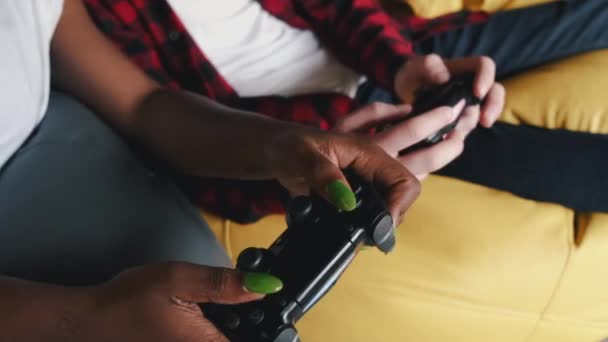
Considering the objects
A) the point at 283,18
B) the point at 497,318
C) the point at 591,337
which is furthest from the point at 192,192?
the point at 591,337

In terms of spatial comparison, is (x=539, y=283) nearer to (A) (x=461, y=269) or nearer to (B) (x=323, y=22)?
(A) (x=461, y=269)

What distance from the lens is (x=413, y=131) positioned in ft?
1.78

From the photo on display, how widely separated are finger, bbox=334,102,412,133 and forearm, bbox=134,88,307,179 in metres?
0.09

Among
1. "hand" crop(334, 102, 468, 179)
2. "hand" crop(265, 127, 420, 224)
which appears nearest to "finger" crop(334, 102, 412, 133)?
"hand" crop(334, 102, 468, 179)

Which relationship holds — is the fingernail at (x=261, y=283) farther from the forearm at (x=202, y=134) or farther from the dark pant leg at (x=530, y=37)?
the dark pant leg at (x=530, y=37)

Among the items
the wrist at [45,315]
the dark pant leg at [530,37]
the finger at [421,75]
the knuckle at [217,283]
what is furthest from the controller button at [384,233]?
the dark pant leg at [530,37]

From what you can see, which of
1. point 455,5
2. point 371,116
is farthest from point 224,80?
point 455,5

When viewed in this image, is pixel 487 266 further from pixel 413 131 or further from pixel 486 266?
pixel 413 131

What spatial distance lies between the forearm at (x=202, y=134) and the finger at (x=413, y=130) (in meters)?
0.11

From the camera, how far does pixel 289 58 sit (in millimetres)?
737

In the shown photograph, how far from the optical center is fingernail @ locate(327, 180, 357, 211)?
378 mm

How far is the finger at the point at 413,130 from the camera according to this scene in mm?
543

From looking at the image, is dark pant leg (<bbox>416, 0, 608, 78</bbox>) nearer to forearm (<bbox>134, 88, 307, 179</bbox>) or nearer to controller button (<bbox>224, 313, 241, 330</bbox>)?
forearm (<bbox>134, 88, 307, 179</bbox>)

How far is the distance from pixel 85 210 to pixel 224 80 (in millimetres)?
244
